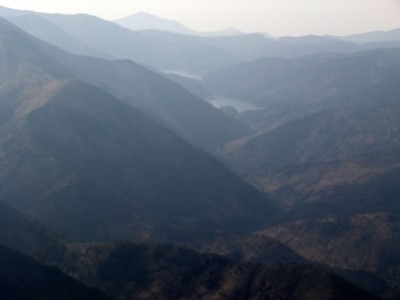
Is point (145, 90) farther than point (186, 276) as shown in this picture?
Yes

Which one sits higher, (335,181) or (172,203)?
(172,203)

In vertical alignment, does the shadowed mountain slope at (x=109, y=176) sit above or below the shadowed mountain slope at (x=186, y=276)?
below

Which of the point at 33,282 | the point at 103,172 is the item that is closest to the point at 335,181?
the point at 103,172

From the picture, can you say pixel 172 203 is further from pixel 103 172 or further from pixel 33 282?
pixel 33 282

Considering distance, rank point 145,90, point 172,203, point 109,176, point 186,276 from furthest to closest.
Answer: point 145,90
point 172,203
point 109,176
point 186,276

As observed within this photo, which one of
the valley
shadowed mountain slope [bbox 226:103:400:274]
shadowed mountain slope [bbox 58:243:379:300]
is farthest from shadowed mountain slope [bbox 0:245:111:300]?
shadowed mountain slope [bbox 226:103:400:274]

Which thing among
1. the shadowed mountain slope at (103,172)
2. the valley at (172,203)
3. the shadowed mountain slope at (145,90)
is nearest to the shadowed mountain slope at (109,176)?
the shadowed mountain slope at (103,172)

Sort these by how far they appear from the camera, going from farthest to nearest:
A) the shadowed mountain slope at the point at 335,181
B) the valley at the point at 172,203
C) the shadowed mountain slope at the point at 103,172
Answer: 1. the shadowed mountain slope at the point at 335,181
2. the shadowed mountain slope at the point at 103,172
3. the valley at the point at 172,203

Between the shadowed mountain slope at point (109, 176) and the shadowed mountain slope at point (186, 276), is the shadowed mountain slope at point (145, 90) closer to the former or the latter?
the shadowed mountain slope at point (109, 176)

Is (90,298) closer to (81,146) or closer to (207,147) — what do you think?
(81,146)

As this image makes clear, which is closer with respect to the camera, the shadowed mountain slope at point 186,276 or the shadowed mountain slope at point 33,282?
the shadowed mountain slope at point 33,282

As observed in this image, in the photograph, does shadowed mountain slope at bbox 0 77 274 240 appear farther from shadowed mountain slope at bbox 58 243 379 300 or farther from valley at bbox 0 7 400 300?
shadowed mountain slope at bbox 58 243 379 300
